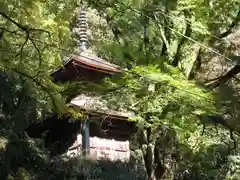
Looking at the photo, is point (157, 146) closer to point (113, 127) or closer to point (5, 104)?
point (113, 127)

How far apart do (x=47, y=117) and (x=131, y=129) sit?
2378mm

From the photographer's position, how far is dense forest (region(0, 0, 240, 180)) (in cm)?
489

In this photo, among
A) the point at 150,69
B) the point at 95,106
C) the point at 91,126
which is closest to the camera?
the point at 150,69

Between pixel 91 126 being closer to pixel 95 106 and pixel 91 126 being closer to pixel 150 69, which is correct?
pixel 95 106

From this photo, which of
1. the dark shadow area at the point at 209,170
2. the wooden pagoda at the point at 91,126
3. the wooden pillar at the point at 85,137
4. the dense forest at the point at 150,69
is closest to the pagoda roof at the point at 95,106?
the wooden pagoda at the point at 91,126

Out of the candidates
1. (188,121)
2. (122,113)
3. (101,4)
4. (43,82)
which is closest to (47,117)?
(122,113)

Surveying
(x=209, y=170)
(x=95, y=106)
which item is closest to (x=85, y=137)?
(x=95, y=106)

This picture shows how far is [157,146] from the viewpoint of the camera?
9219 millimetres

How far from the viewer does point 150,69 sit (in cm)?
587

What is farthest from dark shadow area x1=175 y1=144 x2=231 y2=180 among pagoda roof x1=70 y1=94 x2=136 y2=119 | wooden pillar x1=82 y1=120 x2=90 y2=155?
wooden pillar x1=82 y1=120 x2=90 y2=155

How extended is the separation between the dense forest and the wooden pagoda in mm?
543

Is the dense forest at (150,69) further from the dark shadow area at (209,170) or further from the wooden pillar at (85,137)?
the wooden pillar at (85,137)

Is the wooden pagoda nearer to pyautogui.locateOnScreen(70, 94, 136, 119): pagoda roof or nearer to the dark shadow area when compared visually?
pyautogui.locateOnScreen(70, 94, 136, 119): pagoda roof

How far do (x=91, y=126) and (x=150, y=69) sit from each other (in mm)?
6476
